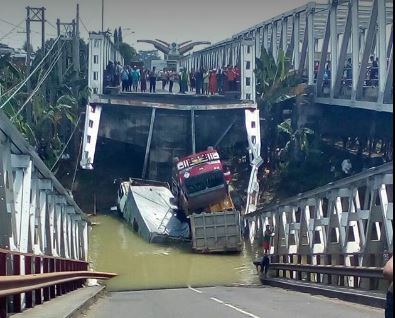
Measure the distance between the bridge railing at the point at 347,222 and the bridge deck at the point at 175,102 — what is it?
16621mm

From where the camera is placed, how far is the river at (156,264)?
1176 inches

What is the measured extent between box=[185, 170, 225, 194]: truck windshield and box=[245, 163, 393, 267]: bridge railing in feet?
28.6

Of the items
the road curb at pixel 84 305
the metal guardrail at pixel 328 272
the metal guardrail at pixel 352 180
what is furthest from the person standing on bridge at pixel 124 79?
the road curb at pixel 84 305

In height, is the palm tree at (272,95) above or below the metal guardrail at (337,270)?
above

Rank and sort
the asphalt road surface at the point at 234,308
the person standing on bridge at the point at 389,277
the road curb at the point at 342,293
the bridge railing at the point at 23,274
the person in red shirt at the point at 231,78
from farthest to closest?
the person in red shirt at the point at 231,78, the road curb at the point at 342,293, the asphalt road surface at the point at 234,308, the bridge railing at the point at 23,274, the person standing on bridge at the point at 389,277

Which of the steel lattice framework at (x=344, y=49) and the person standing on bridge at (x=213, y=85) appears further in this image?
the person standing on bridge at (x=213, y=85)

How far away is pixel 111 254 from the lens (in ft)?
122

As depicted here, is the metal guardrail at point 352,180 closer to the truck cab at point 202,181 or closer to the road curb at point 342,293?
the road curb at point 342,293

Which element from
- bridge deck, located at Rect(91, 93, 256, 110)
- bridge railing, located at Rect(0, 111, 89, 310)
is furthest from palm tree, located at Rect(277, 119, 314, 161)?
bridge railing, located at Rect(0, 111, 89, 310)

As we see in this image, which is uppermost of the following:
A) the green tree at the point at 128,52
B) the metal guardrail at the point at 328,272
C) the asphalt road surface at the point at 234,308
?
the green tree at the point at 128,52

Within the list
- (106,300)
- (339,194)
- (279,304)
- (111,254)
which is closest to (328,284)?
(339,194)

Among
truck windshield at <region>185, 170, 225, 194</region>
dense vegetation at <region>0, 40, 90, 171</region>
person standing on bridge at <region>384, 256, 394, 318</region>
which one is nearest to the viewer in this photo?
person standing on bridge at <region>384, 256, 394, 318</region>

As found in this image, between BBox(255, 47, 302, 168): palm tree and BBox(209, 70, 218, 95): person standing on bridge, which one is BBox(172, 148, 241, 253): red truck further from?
BBox(209, 70, 218, 95): person standing on bridge

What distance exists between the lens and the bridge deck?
4550cm
